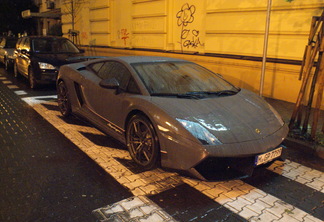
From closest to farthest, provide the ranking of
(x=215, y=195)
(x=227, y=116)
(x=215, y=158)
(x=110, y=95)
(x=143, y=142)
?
(x=215, y=158) → (x=215, y=195) → (x=227, y=116) → (x=143, y=142) → (x=110, y=95)

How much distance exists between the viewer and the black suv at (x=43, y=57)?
8773 mm

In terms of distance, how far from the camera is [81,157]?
4.16 metres

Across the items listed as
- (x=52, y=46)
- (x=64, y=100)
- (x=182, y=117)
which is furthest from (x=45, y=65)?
(x=182, y=117)

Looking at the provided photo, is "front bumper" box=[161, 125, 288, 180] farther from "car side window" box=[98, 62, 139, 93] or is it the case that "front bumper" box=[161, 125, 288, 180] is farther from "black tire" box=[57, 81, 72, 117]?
"black tire" box=[57, 81, 72, 117]

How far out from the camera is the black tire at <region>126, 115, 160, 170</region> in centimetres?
344

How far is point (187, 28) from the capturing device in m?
10.7

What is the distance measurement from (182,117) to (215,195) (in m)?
0.89

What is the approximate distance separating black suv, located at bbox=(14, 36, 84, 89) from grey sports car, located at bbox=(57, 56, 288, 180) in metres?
4.20

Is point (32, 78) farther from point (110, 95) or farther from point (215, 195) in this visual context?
point (215, 195)

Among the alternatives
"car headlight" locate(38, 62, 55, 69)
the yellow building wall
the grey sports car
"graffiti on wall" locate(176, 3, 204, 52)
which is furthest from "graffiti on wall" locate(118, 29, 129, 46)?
the grey sports car

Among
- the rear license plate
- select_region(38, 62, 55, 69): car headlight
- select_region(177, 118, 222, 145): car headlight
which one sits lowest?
the rear license plate

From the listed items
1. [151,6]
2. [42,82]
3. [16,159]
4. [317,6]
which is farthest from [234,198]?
[151,6]

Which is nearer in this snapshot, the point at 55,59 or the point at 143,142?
the point at 143,142

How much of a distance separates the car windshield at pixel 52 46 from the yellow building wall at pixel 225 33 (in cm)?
364
